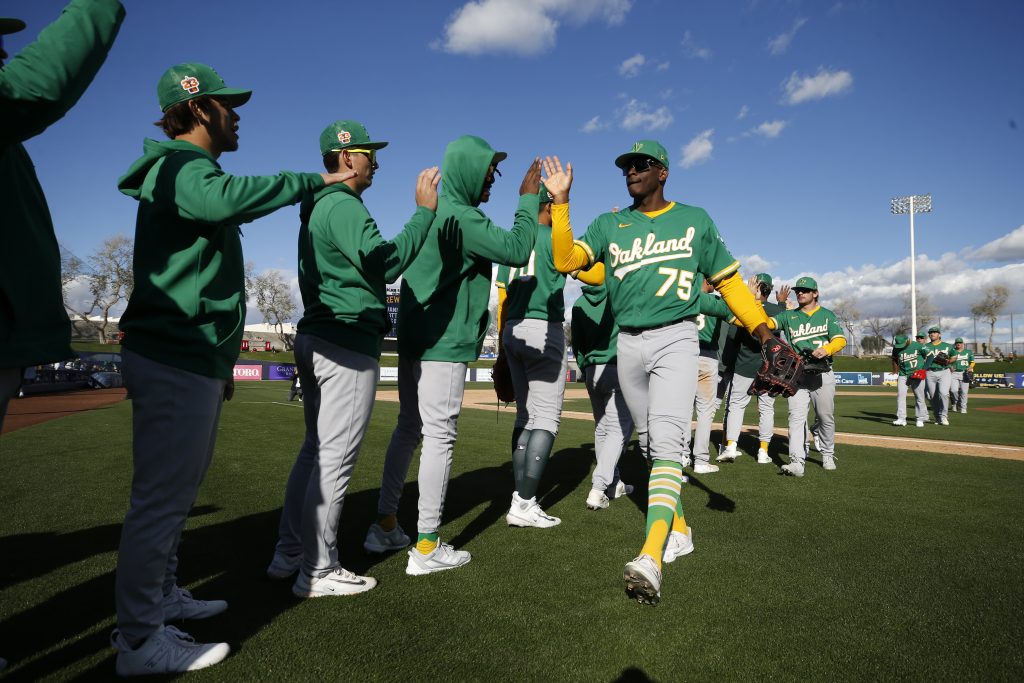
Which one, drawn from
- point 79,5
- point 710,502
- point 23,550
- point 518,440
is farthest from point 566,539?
point 79,5

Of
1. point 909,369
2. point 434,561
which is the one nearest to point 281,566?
point 434,561

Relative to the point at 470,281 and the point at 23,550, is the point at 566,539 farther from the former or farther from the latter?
the point at 23,550

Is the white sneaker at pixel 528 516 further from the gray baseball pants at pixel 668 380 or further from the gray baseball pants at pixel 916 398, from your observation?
the gray baseball pants at pixel 916 398

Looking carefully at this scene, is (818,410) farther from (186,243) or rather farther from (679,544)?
(186,243)

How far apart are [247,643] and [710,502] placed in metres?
3.73

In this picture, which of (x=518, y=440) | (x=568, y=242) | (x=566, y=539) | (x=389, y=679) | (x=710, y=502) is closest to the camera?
(x=389, y=679)

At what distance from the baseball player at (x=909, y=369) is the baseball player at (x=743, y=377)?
7.47 metres

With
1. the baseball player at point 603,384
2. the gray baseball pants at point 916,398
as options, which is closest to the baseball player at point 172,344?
the baseball player at point 603,384

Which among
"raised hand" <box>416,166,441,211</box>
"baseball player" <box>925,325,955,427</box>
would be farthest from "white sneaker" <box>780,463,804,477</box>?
Result: "baseball player" <box>925,325,955,427</box>

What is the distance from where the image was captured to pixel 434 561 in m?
3.07

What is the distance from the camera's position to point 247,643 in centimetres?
224

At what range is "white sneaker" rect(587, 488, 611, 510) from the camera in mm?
4500

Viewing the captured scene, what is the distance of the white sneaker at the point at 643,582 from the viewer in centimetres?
251

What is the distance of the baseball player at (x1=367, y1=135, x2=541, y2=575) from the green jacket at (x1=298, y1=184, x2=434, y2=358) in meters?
0.39
